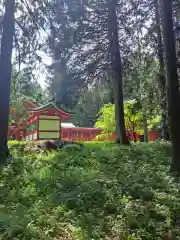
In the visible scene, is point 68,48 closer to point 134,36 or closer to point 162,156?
point 134,36

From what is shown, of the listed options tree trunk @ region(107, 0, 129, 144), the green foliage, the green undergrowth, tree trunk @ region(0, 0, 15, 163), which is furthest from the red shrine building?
the green undergrowth

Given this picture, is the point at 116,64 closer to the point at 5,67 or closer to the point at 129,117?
the point at 5,67

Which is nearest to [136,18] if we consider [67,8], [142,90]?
[67,8]

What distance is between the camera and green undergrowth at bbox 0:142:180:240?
4.68 meters

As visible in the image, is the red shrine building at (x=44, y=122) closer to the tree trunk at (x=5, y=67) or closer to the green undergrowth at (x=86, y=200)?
the tree trunk at (x=5, y=67)

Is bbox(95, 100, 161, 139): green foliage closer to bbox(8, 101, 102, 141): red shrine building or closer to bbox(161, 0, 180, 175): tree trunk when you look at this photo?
bbox(8, 101, 102, 141): red shrine building

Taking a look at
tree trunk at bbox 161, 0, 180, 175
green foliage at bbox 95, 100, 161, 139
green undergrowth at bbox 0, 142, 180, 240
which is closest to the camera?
green undergrowth at bbox 0, 142, 180, 240

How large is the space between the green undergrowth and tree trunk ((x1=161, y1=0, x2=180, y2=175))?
1.81ft

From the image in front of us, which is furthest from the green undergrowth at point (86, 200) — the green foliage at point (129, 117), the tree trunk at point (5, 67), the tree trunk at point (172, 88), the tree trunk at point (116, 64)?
the green foliage at point (129, 117)

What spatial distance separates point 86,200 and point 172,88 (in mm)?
3764

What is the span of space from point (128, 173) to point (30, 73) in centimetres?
575

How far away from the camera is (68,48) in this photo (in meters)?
14.1

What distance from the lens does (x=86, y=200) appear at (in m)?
5.70

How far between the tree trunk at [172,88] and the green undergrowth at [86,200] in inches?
21.7
